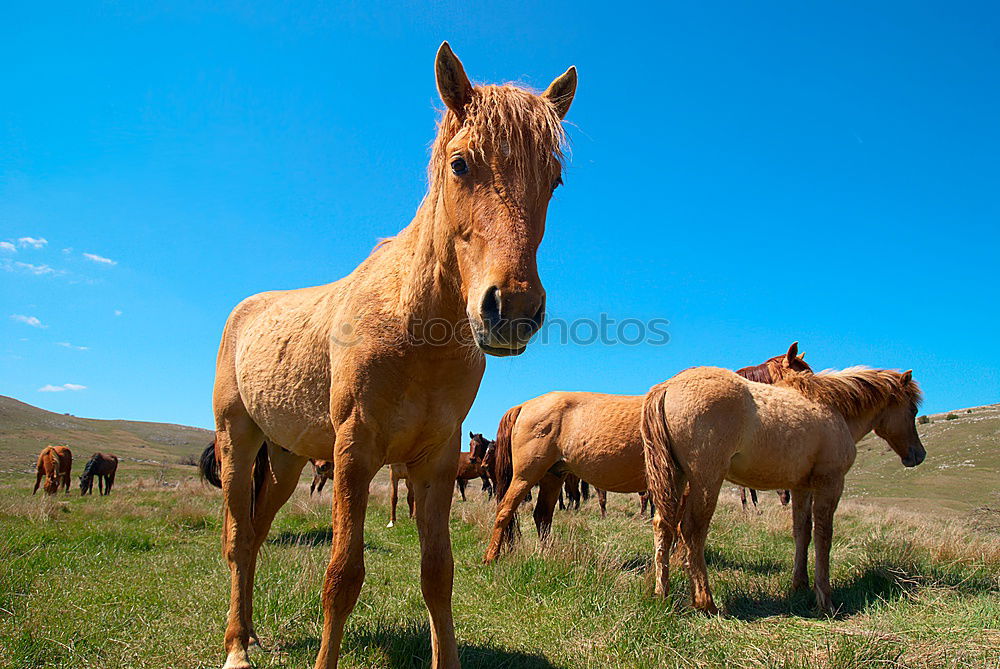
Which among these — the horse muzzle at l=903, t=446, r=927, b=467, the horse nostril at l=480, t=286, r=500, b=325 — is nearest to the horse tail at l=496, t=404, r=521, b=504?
the horse muzzle at l=903, t=446, r=927, b=467

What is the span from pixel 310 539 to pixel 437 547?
5968 mm

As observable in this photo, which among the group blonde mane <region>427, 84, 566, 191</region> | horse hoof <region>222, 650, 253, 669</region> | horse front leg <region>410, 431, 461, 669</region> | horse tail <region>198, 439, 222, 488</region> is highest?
blonde mane <region>427, 84, 566, 191</region>

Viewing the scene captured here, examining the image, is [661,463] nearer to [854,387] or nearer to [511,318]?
[854,387]

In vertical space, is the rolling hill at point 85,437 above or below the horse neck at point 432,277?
below

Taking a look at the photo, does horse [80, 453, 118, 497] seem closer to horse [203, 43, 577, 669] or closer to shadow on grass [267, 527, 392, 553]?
shadow on grass [267, 527, 392, 553]

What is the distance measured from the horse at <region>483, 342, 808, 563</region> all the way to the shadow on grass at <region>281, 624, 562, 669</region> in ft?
9.40

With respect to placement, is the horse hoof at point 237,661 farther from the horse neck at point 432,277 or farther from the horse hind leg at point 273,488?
the horse neck at point 432,277

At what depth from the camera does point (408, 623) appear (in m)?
3.69

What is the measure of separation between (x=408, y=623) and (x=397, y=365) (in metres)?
2.27

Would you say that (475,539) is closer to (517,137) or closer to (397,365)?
(397,365)

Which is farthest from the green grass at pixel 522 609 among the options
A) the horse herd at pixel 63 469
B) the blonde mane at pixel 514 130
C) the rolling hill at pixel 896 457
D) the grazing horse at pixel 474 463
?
the horse herd at pixel 63 469

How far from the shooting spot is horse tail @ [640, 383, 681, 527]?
17.0 ft

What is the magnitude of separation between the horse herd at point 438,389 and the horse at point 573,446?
132 centimetres

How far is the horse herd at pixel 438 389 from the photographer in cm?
212
